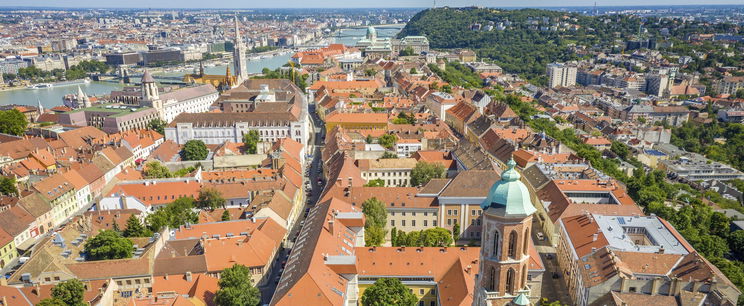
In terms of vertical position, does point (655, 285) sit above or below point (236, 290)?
below

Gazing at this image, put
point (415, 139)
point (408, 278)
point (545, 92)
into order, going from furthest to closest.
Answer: point (545, 92)
point (415, 139)
point (408, 278)

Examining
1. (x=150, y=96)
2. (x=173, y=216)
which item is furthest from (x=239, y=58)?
(x=173, y=216)

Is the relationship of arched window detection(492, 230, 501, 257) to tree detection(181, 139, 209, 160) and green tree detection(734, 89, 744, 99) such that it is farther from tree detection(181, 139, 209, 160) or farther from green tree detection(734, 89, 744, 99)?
green tree detection(734, 89, 744, 99)

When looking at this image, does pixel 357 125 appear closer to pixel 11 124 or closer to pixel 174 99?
pixel 174 99

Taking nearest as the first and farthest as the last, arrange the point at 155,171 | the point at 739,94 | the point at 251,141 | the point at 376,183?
the point at 376,183
the point at 155,171
the point at 251,141
the point at 739,94

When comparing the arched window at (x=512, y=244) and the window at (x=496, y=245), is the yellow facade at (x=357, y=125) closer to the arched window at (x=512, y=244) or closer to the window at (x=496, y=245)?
the window at (x=496, y=245)

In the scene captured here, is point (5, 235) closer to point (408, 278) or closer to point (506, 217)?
point (408, 278)

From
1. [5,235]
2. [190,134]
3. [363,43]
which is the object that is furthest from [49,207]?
[363,43]
